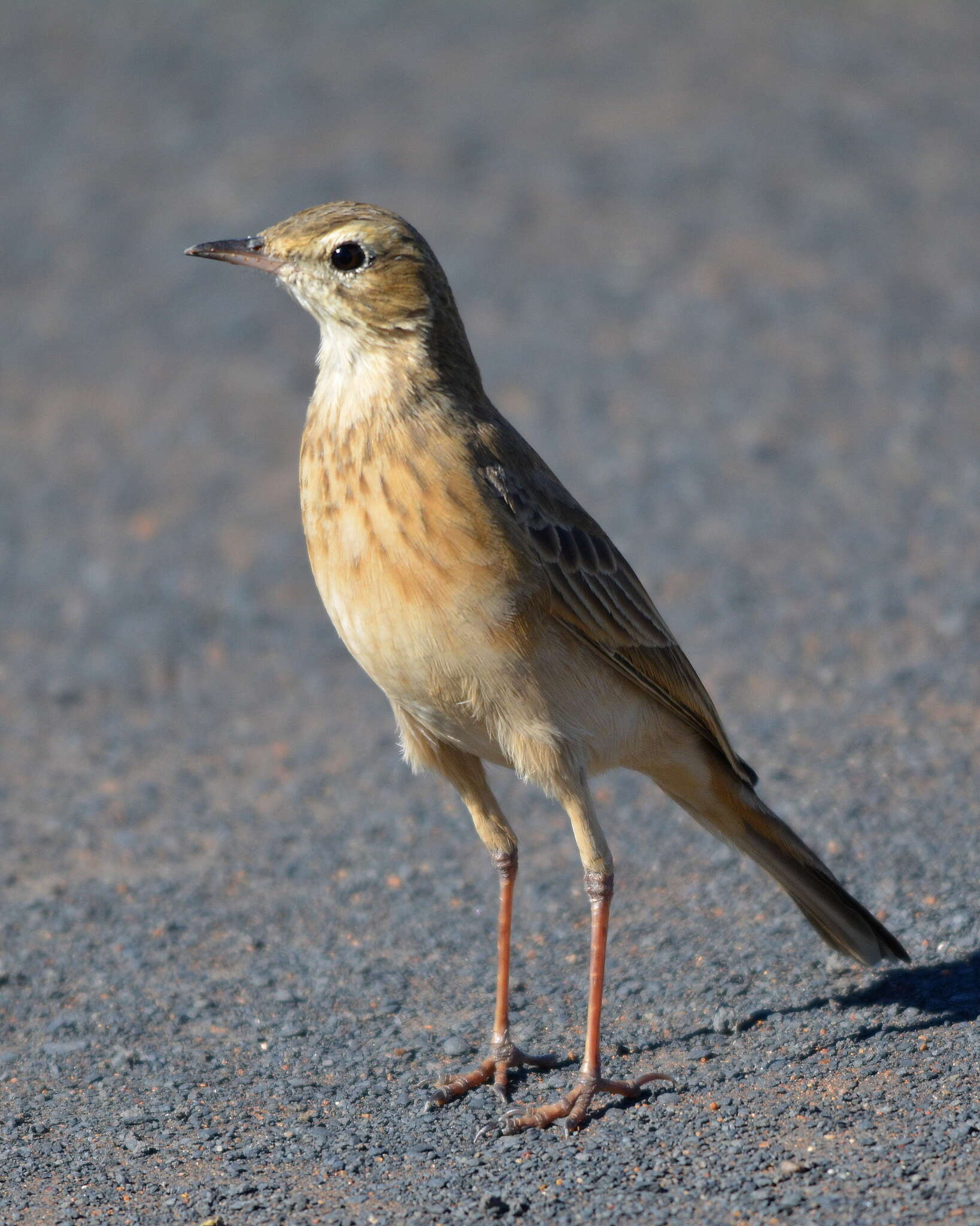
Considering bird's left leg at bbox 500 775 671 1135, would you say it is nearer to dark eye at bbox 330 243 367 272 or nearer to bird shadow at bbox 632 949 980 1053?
bird shadow at bbox 632 949 980 1053

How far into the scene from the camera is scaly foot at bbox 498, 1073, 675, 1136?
632 cm

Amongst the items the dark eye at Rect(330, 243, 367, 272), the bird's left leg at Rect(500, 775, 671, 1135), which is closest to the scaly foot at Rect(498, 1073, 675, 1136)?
the bird's left leg at Rect(500, 775, 671, 1135)

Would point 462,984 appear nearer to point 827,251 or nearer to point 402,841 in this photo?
point 402,841

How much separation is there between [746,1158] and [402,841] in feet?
13.1

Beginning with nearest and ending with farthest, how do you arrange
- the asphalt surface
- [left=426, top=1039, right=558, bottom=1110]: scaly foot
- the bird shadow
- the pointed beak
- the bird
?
the bird → the asphalt surface → the pointed beak → [left=426, top=1039, right=558, bottom=1110]: scaly foot → the bird shadow

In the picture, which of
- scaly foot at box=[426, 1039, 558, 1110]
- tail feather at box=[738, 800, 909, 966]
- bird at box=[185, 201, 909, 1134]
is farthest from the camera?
tail feather at box=[738, 800, 909, 966]

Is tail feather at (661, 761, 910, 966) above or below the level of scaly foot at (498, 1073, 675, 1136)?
above

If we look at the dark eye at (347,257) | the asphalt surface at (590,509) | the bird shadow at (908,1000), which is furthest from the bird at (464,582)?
the asphalt surface at (590,509)

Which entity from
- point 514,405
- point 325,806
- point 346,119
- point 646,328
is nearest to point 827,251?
point 646,328

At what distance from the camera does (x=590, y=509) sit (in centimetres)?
1365

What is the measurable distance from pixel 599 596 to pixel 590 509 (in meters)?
7.16

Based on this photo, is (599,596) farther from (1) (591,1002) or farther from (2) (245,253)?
(2) (245,253)

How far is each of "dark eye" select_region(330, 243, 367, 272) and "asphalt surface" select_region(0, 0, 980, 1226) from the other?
11.8 ft

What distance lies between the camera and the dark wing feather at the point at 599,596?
20.8 feet
